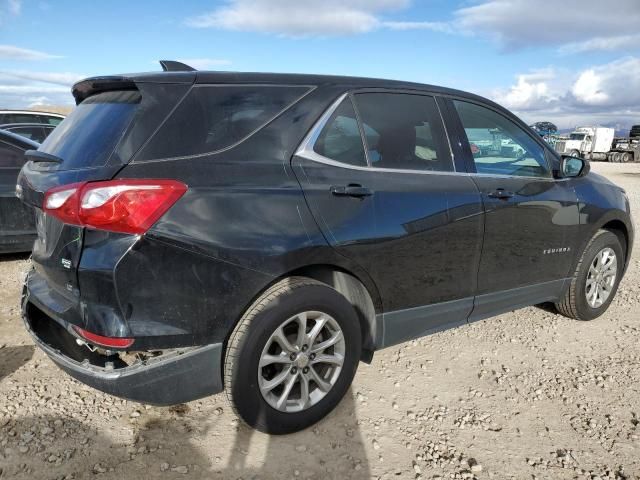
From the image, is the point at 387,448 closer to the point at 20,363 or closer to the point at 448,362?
the point at 448,362

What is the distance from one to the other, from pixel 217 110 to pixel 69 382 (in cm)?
195

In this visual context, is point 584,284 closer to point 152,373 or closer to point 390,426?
point 390,426

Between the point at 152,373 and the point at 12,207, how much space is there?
3.91 meters

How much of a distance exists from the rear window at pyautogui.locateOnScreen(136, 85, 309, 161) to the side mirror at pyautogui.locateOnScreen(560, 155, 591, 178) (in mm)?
2335

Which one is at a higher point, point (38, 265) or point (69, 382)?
point (38, 265)

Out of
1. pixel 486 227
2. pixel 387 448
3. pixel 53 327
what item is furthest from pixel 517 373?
pixel 53 327

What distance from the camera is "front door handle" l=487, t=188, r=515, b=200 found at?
3.20 meters

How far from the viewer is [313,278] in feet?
8.83

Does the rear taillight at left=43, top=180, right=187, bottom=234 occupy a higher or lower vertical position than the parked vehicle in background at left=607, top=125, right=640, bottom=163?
higher

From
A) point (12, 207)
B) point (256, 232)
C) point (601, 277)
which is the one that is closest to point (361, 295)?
point (256, 232)

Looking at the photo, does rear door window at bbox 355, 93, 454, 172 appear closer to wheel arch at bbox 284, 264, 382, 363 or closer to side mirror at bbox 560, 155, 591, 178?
wheel arch at bbox 284, 264, 382, 363

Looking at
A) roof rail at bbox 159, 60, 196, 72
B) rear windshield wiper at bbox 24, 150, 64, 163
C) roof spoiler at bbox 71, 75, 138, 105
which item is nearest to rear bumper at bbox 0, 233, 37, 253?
roof spoiler at bbox 71, 75, 138, 105

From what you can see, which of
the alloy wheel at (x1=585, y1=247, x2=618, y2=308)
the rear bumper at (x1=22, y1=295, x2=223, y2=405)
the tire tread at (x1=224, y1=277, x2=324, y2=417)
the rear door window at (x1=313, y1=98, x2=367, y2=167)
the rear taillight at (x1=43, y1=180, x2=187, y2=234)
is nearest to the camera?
the rear taillight at (x1=43, y1=180, x2=187, y2=234)

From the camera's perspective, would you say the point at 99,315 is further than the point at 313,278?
No
